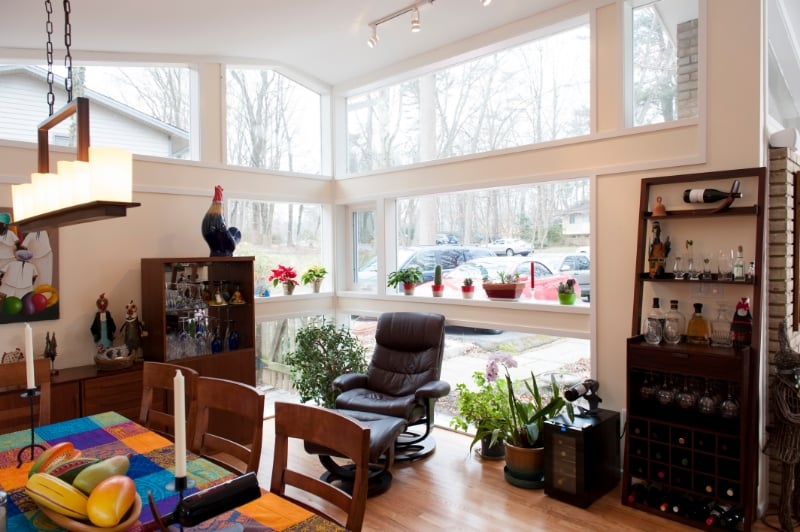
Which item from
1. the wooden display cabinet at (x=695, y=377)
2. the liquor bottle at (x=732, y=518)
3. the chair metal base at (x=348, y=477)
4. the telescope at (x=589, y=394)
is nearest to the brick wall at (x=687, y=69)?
the wooden display cabinet at (x=695, y=377)

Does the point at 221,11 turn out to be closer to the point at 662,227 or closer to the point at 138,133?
the point at 138,133

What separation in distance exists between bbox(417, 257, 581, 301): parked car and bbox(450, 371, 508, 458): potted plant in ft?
2.56

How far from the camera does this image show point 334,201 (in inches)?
219

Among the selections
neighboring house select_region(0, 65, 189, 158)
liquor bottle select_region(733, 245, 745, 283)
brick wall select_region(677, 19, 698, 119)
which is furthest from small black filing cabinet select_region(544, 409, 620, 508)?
neighboring house select_region(0, 65, 189, 158)

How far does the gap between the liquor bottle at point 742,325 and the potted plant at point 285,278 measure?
12.0 feet

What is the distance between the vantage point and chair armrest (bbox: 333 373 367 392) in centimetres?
417

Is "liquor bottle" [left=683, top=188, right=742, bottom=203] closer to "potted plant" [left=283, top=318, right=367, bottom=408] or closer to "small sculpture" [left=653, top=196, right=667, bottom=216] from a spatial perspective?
"small sculpture" [left=653, top=196, right=667, bottom=216]

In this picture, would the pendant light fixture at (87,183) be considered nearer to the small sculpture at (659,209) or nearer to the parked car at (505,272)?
the small sculpture at (659,209)

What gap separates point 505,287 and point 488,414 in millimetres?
1002

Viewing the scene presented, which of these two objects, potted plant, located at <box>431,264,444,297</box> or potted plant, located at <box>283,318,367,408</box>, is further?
potted plant, located at <box>431,264,444,297</box>

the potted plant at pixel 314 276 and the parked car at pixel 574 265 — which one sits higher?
the parked car at pixel 574 265

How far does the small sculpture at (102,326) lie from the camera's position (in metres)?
3.84

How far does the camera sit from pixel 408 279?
4902 mm

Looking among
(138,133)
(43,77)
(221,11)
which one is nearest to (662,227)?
(221,11)
